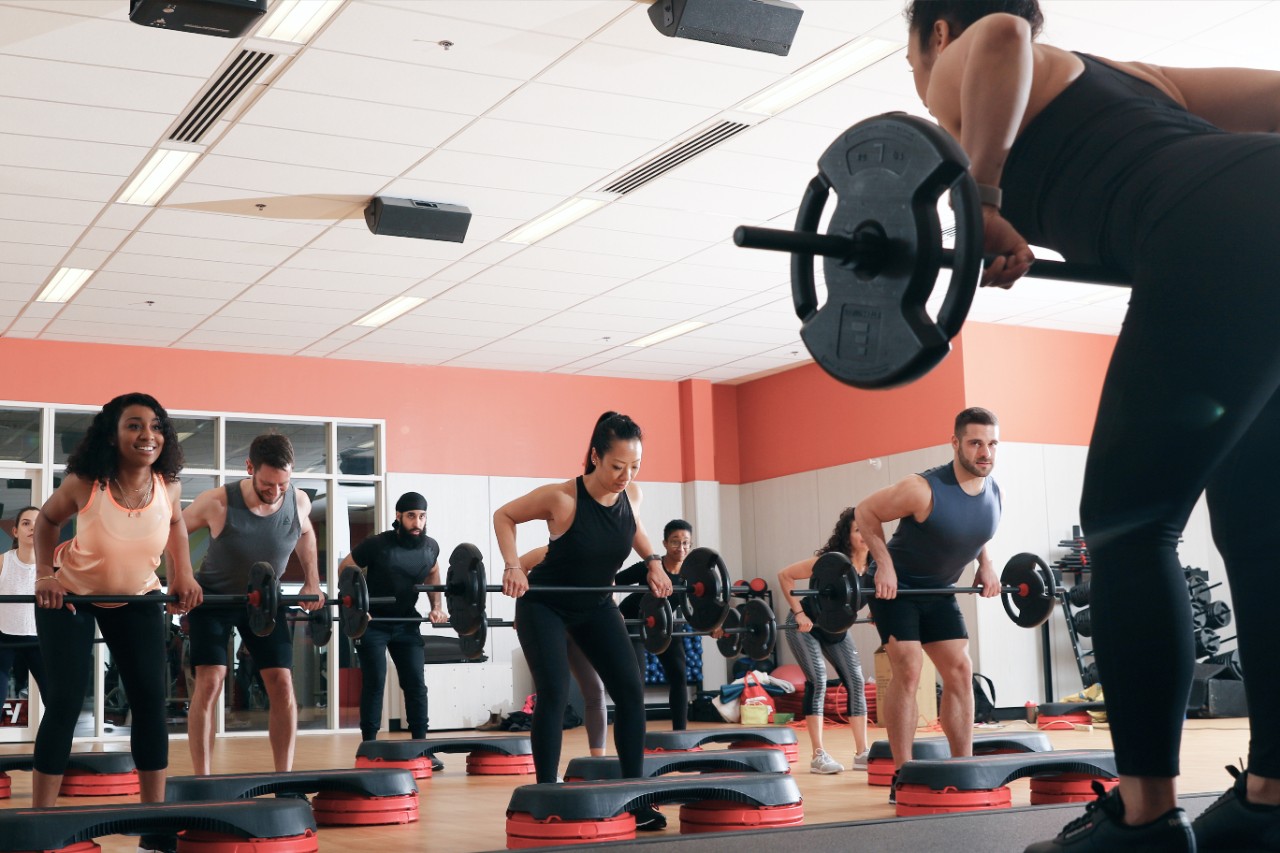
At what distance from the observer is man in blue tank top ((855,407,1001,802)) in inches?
Result: 194

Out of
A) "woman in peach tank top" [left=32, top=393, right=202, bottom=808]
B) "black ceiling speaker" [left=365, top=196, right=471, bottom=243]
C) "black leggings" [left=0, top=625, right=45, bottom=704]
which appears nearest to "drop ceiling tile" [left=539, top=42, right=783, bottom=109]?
"black ceiling speaker" [left=365, top=196, right=471, bottom=243]

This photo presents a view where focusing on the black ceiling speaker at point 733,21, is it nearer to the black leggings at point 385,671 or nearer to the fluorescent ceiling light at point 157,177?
the fluorescent ceiling light at point 157,177

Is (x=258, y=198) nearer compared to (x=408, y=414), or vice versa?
(x=258, y=198)

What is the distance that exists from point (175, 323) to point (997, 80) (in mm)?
9787

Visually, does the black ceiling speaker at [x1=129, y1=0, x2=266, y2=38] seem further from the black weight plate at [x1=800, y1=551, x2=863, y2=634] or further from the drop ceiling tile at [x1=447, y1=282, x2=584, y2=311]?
the drop ceiling tile at [x1=447, y1=282, x2=584, y2=311]

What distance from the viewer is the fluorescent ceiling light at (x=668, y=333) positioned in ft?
35.4

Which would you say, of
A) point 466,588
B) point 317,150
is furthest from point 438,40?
point 466,588

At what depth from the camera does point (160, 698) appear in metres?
3.87

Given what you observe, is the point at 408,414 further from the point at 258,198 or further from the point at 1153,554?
the point at 1153,554

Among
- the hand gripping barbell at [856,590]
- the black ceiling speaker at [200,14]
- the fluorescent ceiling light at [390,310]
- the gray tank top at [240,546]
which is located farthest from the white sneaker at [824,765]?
the fluorescent ceiling light at [390,310]

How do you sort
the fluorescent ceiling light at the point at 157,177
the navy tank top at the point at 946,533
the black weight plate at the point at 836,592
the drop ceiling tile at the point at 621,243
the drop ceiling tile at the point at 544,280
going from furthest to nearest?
the drop ceiling tile at the point at 544,280
the drop ceiling tile at the point at 621,243
the fluorescent ceiling light at the point at 157,177
the black weight plate at the point at 836,592
the navy tank top at the point at 946,533

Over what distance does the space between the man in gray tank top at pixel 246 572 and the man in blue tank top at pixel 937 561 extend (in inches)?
91.2

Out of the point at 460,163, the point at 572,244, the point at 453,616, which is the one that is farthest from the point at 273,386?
the point at 453,616

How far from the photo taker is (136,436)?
3957mm
